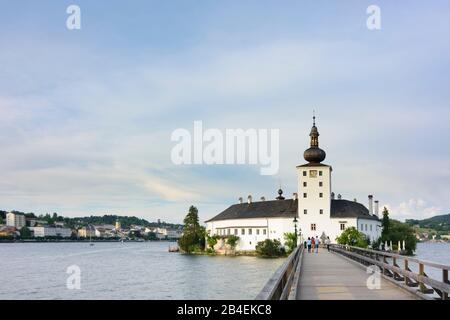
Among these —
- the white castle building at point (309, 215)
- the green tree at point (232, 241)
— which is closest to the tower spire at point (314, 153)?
the white castle building at point (309, 215)

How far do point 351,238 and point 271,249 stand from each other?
46.9 ft

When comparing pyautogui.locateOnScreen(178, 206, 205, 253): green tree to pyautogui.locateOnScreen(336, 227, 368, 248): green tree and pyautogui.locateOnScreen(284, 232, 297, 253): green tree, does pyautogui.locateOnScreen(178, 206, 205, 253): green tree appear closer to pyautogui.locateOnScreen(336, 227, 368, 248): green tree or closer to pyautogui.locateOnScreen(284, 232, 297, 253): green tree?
pyautogui.locateOnScreen(284, 232, 297, 253): green tree

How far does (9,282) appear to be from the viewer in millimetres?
63750

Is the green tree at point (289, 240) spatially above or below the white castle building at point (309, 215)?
below

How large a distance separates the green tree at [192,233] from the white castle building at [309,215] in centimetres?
1284

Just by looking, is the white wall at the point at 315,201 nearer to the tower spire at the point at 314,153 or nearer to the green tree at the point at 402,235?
the tower spire at the point at 314,153

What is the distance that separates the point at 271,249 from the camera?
335ft

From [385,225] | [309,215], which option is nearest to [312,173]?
[309,215]

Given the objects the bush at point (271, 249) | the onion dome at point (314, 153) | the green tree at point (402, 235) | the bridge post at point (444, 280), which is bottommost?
the bush at point (271, 249)

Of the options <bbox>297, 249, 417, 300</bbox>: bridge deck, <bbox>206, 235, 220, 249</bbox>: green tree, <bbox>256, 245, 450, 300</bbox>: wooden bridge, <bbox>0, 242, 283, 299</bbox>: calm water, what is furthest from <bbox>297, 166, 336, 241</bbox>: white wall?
<bbox>297, 249, 417, 300</bbox>: bridge deck

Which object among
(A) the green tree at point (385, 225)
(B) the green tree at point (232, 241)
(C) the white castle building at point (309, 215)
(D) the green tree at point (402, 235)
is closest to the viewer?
(C) the white castle building at point (309, 215)

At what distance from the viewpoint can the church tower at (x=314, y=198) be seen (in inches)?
3922
